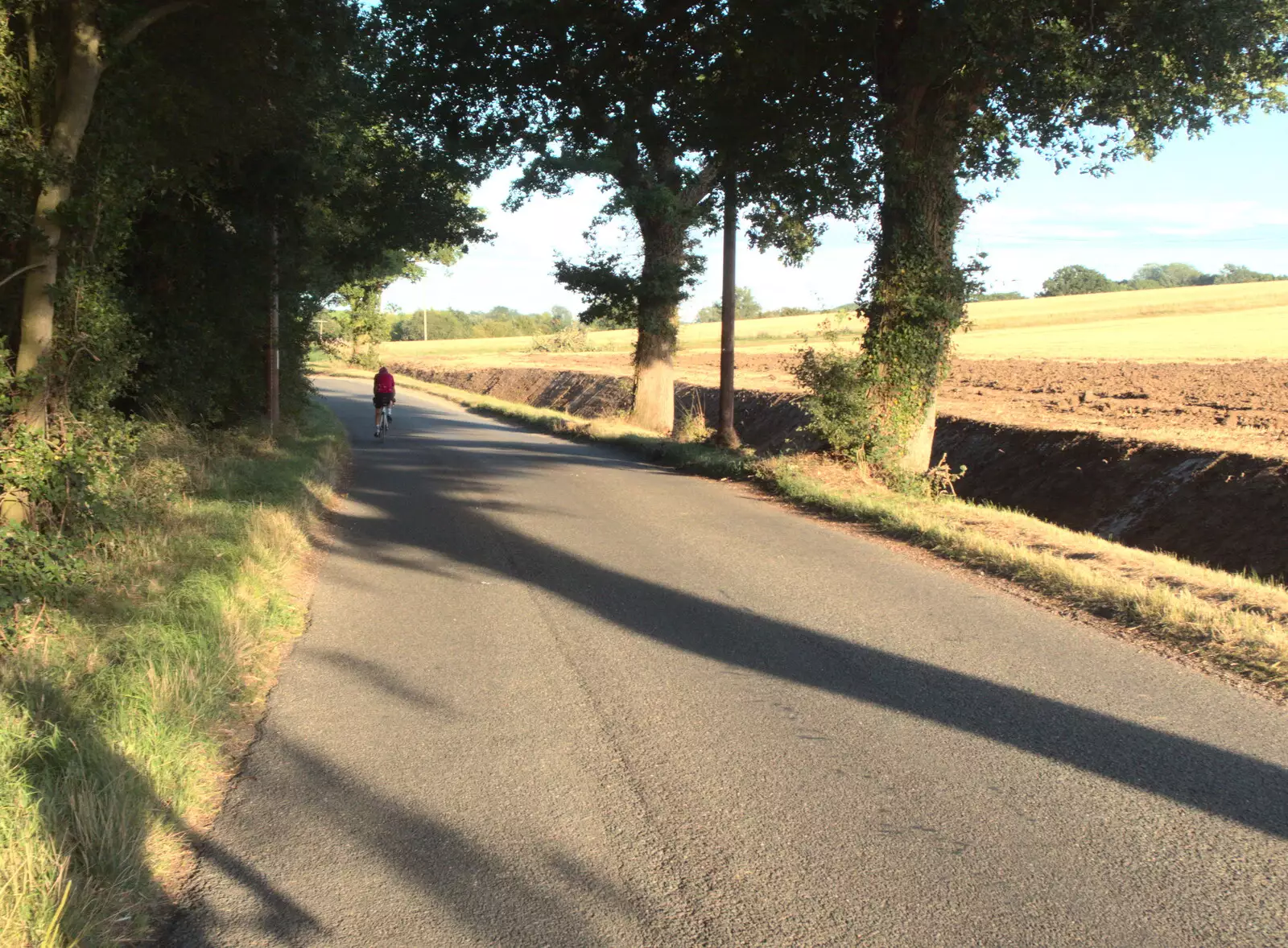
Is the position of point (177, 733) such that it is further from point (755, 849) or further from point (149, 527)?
point (149, 527)

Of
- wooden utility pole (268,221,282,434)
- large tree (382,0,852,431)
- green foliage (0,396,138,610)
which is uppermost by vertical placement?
large tree (382,0,852,431)

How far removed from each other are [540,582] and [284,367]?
15.4 metres

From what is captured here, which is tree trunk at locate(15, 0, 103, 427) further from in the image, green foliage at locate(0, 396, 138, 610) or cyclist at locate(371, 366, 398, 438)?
cyclist at locate(371, 366, 398, 438)

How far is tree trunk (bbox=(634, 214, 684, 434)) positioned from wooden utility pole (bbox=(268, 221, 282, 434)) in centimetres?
846

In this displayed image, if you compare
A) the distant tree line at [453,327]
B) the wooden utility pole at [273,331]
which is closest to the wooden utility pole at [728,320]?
the wooden utility pole at [273,331]

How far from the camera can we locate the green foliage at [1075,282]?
13188 centimetres

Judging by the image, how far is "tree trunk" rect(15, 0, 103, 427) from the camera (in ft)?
28.6

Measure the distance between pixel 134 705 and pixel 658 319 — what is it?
21319mm

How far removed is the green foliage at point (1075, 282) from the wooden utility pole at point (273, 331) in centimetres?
12378

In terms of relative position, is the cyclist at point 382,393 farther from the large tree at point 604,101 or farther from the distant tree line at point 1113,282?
the distant tree line at point 1113,282

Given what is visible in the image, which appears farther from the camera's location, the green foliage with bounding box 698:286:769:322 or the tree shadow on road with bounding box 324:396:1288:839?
the green foliage with bounding box 698:286:769:322

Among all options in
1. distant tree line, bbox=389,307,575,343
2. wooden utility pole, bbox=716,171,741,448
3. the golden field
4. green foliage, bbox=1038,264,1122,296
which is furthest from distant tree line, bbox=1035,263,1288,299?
wooden utility pole, bbox=716,171,741,448

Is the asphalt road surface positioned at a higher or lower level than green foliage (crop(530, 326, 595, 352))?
lower

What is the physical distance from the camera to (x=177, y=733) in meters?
5.02
